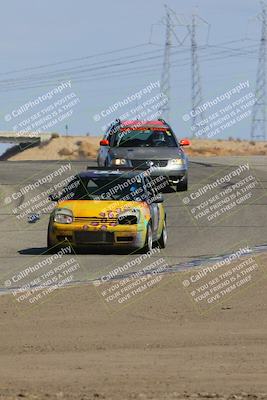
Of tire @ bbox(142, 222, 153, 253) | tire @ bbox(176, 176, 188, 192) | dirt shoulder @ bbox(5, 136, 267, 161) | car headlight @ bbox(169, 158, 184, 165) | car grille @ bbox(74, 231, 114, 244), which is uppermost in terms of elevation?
Answer: car grille @ bbox(74, 231, 114, 244)

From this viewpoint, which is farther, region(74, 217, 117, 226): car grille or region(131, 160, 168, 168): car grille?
region(131, 160, 168, 168): car grille

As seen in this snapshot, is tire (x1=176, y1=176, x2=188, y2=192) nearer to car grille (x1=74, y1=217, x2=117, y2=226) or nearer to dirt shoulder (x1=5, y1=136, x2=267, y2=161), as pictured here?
car grille (x1=74, y1=217, x2=117, y2=226)

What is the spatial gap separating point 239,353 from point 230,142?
96.1 meters

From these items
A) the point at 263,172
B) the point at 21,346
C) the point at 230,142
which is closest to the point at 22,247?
the point at 21,346

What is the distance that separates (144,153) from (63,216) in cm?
1149

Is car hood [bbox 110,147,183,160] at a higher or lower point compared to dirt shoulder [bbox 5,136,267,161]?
higher

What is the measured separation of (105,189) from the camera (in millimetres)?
18578

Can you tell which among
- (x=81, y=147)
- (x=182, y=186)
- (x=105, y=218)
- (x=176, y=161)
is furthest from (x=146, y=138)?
(x=81, y=147)

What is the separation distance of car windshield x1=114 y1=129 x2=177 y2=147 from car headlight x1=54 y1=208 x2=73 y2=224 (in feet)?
39.3

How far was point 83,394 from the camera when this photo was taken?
7.69 m

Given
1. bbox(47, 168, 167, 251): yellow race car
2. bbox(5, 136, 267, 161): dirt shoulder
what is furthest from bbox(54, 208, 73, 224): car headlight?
bbox(5, 136, 267, 161): dirt shoulder

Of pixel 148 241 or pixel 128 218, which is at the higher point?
pixel 128 218

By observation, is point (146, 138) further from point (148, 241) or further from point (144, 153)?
point (148, 241)

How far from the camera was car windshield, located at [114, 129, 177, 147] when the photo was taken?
29.7 m
